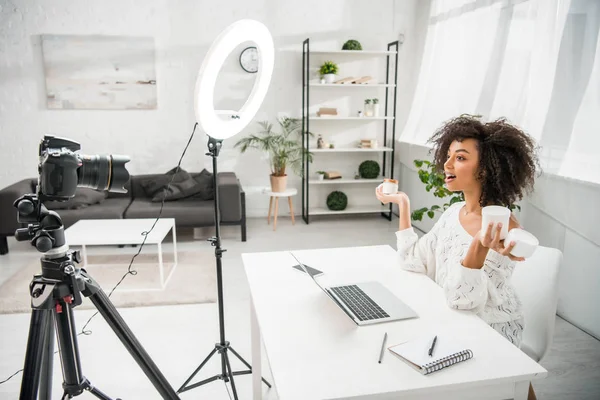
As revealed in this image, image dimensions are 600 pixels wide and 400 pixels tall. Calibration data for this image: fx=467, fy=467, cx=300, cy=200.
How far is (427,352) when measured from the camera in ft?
3.53

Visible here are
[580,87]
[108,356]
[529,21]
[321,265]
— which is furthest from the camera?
[529,21]

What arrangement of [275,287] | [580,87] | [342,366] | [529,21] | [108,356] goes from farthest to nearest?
[529,21], [580,87], [108,356], [275,287], [342,366]

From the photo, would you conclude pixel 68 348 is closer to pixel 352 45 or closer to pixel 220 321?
pixel 220 321

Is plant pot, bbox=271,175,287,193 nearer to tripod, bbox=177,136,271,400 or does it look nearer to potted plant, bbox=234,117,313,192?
potted plant, bbox=234,117,313,192

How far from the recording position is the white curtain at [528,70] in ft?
8.21

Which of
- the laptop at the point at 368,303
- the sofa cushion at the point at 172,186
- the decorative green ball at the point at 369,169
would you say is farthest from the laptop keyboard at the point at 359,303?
the decorative green ball at the point at 369,169

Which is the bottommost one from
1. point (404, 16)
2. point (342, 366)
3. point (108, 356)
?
point (108, 356)

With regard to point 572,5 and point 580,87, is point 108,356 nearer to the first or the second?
point 580,87

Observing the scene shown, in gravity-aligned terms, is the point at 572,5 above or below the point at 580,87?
above

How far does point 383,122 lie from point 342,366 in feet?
14.3

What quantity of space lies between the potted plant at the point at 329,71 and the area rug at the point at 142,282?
2106mm

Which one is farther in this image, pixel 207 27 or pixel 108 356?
pixel 207 27

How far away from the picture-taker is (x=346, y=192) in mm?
5230

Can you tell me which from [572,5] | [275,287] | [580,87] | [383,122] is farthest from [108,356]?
[383,122]
